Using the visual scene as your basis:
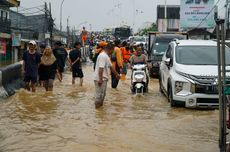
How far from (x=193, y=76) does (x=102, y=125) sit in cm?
268

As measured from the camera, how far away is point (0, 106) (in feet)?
39.2

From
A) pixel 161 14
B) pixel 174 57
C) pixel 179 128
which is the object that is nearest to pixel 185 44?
pixel 174 57

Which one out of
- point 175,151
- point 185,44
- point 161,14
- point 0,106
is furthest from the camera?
point 161,14

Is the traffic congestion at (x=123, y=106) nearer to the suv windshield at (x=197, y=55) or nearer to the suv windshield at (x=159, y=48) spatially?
the suv windshield at (x=197, y=55)

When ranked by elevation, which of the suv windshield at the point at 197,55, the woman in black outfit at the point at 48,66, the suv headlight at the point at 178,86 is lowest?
the suv headlight at the point at 178,86

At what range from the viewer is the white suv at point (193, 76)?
36.6 ft

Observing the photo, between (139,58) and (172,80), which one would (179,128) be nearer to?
(172,80)

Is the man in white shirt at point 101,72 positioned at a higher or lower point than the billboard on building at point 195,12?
lower

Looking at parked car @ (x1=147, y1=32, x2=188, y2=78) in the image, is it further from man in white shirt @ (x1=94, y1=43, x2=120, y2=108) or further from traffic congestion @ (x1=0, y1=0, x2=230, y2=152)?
man in white shirt @ (x1=94, y1=43, x2=120, y2=108)

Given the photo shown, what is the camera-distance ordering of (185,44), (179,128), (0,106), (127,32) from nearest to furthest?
(179,128)
(0,106)
(185,44)
(127,32)

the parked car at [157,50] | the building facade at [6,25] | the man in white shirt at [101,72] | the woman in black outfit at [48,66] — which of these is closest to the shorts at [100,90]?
the man in white shirt at [101,72]

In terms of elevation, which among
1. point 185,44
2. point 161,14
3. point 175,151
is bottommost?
point 175,151

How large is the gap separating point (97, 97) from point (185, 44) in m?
2.99

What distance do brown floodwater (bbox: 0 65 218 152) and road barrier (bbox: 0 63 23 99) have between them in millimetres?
316
